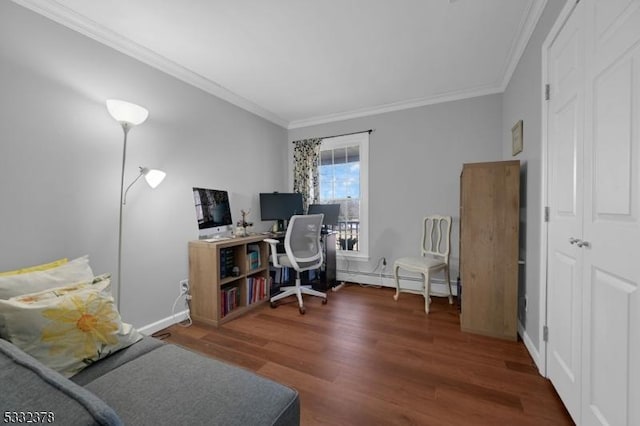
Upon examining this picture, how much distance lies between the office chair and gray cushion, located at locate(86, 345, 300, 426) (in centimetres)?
176

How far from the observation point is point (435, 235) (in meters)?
3.33

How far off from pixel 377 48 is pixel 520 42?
3.84ft

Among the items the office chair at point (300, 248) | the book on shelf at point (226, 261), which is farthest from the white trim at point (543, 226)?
the book on shelf at point (226, 261)

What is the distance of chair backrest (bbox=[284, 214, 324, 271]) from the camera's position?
2.83 m

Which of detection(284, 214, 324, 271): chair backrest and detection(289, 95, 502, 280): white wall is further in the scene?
detection(289, 95, 502, 280): white wall

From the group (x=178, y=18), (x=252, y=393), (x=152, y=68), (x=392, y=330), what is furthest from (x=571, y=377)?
(x=152, y=68)

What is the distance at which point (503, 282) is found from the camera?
2189 mm

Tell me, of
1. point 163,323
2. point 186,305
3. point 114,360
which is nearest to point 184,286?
point 186,305

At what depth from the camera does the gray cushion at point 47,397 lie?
500 mm

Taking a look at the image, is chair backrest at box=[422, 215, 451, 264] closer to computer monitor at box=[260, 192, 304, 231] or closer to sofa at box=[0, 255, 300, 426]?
computer monitor at box=[260, 192, 304, 231]

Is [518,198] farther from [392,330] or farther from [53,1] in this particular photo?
[53,1]

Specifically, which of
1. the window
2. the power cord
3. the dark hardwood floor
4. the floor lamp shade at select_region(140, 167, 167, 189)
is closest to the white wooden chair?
the dark hardwood floor

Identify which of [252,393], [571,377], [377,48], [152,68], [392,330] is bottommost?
[392,330]

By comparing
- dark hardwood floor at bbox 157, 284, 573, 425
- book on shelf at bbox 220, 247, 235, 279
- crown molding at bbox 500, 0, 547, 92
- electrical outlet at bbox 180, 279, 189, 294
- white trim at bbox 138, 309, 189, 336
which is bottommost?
dark hardwood floor at bbox 157, 284, 573, 425
